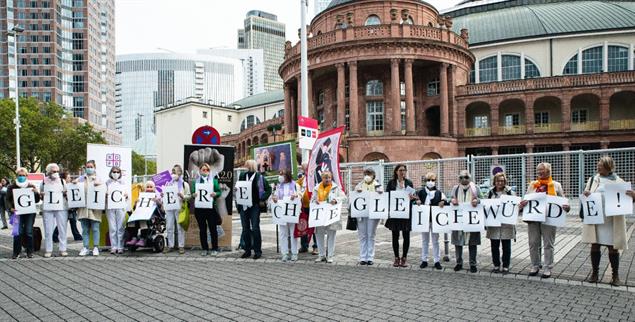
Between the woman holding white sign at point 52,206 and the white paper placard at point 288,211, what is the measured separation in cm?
558

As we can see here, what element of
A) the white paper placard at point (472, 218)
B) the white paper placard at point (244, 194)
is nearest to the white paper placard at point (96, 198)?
the white paper placard at point (244, 194)

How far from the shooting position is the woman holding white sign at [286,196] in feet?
35.4

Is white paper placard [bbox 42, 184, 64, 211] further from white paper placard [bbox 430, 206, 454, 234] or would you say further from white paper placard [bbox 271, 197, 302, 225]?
white paper placard [bbox 430, 206, 454, 234]

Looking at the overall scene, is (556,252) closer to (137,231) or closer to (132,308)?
(132,308)

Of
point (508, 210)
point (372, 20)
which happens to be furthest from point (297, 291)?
point (372, 20)

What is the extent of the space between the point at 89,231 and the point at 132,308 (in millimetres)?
6770

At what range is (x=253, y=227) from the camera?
36.9ft

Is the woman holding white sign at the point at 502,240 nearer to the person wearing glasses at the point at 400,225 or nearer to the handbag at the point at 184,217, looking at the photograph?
the person wearing glasses at the point at 400,225

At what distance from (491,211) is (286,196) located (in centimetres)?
446

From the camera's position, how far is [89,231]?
12617mm

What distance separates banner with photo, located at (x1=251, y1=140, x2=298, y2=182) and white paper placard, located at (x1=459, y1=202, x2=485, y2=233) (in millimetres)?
4766

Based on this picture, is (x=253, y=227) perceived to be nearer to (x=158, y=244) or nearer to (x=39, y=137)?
(x=158, y=244)

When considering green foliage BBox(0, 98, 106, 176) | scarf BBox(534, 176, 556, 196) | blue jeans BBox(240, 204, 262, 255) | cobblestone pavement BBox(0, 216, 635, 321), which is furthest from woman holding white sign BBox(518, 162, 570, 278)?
green foliage BBox(0, 98, 106, 176)

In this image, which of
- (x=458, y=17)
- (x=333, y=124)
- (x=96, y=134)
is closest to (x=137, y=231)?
(x=333, y=124)
